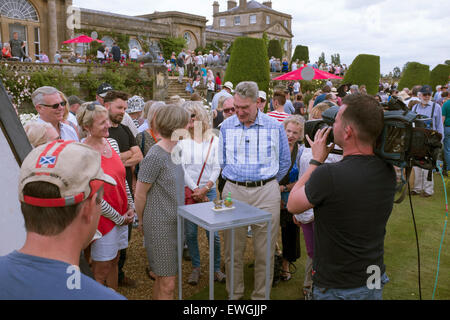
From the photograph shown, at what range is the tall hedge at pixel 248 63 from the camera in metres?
16.1

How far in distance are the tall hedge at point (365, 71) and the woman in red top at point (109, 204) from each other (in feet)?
60.9

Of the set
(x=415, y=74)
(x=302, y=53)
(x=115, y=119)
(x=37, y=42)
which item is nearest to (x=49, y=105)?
(x=115, y=119)

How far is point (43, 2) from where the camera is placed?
2345 cm

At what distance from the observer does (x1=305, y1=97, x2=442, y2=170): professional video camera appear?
188 cm

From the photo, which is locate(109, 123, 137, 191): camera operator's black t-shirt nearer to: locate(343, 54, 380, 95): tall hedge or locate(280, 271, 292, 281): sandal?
locate(280, 271, 292, 281): sandal

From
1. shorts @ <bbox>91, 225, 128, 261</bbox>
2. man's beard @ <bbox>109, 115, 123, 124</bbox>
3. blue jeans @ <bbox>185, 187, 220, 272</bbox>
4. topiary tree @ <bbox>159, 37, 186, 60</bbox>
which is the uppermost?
topiary tree @ <bbox>159, 37, 186, 60</bbox>

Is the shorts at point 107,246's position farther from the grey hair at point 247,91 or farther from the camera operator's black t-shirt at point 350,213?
the camera operator's black t-shirt at point 350,213

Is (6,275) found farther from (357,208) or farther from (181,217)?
(181,217)

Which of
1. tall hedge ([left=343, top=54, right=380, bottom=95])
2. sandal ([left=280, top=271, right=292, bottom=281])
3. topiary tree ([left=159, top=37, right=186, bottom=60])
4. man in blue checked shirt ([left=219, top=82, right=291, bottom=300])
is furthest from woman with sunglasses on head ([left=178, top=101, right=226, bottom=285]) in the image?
topiary tree ([left=159, top=37, right=186, bottom=60])

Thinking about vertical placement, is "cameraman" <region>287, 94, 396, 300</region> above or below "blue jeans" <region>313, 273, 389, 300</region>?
above

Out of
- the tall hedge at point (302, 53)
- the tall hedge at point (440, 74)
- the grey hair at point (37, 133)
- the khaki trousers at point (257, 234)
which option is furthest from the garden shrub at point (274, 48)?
the grey hair at point (37, 133)

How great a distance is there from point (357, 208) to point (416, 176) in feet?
23.0

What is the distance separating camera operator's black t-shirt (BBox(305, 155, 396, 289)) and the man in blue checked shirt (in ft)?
5.01

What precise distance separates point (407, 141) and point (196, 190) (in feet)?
8.53
